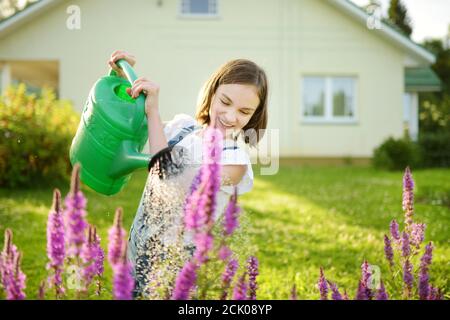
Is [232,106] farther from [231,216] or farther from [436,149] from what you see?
[436,149]

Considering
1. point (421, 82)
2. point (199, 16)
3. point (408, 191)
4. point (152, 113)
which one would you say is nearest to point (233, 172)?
point (152, 113)

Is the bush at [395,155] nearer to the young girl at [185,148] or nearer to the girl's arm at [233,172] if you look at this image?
the young girl at [185,148]

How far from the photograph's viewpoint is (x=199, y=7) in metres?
12.5

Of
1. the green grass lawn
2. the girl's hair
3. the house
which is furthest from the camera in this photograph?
the house

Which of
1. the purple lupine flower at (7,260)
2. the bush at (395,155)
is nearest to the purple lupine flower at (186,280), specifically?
the purple lupine flower at (7,260)

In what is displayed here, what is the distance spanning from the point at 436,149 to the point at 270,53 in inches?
180

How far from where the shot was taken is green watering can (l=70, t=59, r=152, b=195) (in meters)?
1.63

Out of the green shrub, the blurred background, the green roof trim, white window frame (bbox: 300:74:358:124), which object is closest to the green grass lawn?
the blurred background

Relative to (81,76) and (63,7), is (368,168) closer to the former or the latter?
(81,76)

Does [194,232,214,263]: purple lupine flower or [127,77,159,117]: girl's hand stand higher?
[127,77,159,117]: girl's hand

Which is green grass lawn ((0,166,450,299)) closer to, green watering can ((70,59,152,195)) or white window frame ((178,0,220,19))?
green watering can ((70,59,152,195))

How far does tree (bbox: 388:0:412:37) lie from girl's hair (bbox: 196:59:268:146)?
21343 millimetres

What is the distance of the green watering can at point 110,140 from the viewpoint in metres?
1.63
